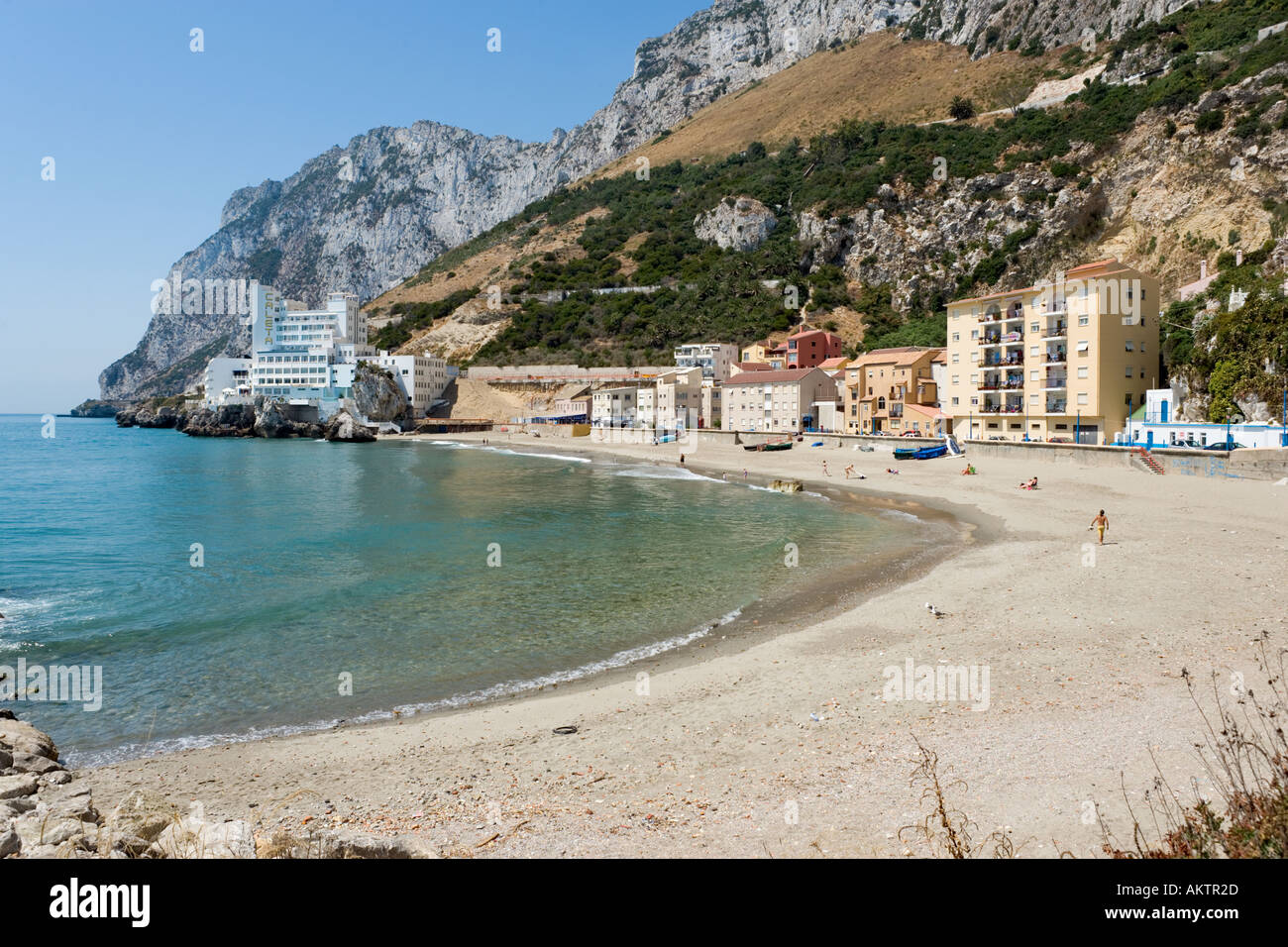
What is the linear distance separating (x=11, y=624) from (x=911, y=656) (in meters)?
21.4

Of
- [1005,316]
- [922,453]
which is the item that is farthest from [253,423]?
[1005,316]

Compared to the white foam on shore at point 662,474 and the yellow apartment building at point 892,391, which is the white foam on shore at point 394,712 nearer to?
the white foam on shore at point 662,474

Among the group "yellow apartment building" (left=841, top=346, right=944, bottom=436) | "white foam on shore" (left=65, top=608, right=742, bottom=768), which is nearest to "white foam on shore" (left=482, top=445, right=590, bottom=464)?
"yellow apartment building" (left=841, top=346, right=944, bottom=436)

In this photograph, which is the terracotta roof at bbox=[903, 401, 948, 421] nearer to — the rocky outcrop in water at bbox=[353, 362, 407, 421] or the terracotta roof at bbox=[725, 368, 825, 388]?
the terracotta roof at bbox=[725, 368, 825, 388]

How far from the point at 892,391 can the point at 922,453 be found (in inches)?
728

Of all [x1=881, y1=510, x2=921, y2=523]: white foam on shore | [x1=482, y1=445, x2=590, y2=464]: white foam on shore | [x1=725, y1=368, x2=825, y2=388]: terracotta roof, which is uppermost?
[x1=725, y1=368, x2=825, y2=388]: terracotta roof

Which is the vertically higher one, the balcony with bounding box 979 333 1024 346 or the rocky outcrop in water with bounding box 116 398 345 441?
the balcony with bounding box 979 333 1024 346

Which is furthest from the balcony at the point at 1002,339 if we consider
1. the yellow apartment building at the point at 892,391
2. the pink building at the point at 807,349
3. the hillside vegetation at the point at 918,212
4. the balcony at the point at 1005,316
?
the pink building at the point at 807,349

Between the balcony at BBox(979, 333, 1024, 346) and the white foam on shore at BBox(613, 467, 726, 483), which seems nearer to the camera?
the white foam on shore at BBox(613, 467, 726, 483)

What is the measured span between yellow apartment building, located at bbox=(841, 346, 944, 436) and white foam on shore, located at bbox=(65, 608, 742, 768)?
52172mm

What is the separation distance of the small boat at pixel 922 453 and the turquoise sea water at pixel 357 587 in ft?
48.5

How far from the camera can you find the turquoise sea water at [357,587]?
43.6 feet

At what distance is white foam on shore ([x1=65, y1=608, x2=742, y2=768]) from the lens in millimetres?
10852
